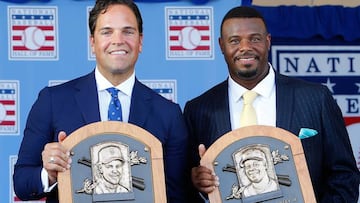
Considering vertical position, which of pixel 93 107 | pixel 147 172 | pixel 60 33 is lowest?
pixel 147 172

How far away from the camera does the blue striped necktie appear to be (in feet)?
11.6

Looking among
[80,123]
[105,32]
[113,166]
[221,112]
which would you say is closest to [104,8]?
[105,32]

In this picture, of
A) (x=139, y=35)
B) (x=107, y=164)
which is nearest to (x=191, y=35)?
(x=139, y=35)

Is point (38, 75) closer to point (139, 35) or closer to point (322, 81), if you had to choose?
point (139, 35)

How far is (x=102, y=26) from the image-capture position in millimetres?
3516

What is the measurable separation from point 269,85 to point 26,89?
1480 mm

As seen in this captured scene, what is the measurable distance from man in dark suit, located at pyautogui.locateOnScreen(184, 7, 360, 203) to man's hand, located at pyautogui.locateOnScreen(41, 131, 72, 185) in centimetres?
71

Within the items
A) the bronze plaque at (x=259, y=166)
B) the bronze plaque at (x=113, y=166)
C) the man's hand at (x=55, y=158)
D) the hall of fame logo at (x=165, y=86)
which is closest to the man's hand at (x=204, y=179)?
the bronze plaque at (x=259, y=166)

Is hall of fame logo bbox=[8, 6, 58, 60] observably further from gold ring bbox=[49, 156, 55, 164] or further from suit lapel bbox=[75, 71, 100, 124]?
gold ring bbox=[49, 156, 55, 164]

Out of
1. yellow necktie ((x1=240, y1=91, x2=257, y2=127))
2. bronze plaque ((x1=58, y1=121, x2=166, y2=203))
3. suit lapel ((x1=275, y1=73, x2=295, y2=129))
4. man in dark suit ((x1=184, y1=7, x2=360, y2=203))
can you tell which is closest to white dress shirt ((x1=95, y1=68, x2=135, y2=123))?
bronze plaque ((x1=58, y1=121, x2=166, y2=203))

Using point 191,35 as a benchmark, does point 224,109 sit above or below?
below

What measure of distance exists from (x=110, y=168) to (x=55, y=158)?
217 millimetres

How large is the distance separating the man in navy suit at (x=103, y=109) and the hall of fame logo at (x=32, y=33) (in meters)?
1.26

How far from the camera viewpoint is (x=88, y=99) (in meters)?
3.57
